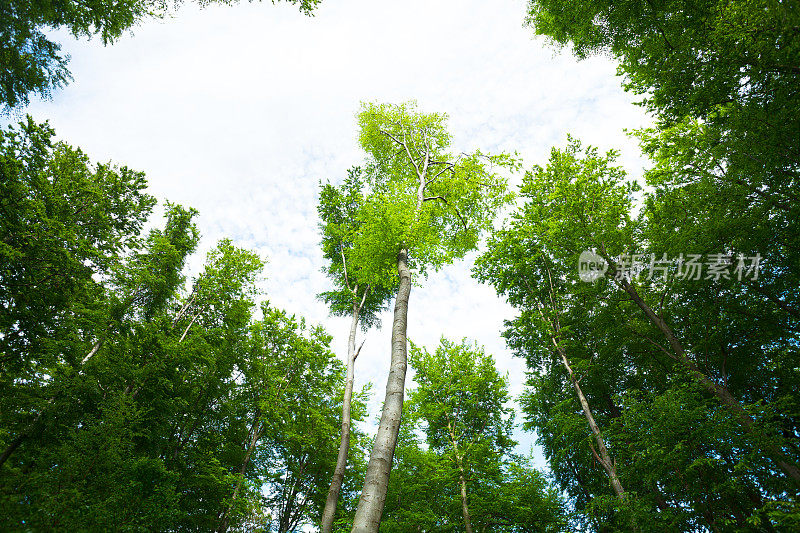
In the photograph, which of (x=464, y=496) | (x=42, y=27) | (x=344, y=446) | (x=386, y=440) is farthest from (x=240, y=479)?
(x=42, y=27)

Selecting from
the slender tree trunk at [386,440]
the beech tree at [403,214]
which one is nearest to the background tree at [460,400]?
the beech tree at [403,214]

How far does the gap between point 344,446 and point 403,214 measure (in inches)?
254

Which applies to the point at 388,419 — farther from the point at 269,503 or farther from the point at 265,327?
the point at 269,503

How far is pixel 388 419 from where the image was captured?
4773 millimetres

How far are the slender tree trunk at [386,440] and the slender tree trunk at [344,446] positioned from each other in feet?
15.7

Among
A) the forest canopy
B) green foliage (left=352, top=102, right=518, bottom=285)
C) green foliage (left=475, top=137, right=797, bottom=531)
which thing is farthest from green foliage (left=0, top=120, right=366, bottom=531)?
green foliage (left=475, top=137, right=797, bottom=531)

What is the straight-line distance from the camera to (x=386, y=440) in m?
4.52

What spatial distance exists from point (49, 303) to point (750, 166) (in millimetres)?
15968

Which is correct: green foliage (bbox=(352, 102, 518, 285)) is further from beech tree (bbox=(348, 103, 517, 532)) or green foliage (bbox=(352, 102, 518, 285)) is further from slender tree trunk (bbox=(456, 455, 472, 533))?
slender tree trunk (bbox=(456, 455, 472, 533))

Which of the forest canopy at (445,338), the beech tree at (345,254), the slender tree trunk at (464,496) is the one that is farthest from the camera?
the beech tree at (345,254)

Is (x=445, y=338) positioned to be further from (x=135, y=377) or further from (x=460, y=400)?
(x=135, y=377)

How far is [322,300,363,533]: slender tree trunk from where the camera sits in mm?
8203

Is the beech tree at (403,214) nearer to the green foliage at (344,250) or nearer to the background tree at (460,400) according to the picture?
the green foliage at (344,250)

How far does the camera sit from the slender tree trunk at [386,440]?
375 cm
